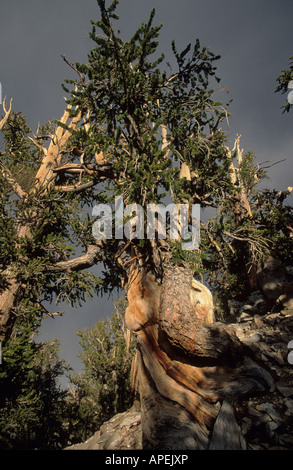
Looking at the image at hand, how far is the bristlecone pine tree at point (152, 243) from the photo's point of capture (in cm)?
495

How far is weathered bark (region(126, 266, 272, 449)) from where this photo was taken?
13.8 ft

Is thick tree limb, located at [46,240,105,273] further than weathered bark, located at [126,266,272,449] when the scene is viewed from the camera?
Yes

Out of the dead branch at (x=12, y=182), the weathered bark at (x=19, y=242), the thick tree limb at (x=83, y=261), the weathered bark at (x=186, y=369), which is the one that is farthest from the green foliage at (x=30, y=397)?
the dead branch at (x=12, y=182)

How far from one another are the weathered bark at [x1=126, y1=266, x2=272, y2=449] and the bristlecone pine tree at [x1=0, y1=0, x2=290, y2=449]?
0.02 metres

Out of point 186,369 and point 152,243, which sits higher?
point 152,243

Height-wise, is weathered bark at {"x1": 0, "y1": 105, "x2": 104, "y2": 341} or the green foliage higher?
weathered bark at {"x1": 0, "y1": 105, "x2": 104, "y2": 341}

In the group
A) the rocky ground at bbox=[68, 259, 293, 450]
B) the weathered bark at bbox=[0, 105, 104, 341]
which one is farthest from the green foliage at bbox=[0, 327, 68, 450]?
the rocky ground at bbox=[68, 259, 293, 450]

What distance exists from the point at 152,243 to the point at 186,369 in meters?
3.29

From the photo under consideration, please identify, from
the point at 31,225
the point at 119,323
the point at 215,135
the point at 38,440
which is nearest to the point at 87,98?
the point at 215,135

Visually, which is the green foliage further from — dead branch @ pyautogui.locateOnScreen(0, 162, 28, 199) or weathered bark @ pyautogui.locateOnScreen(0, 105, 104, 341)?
dead branch @ pyautogui.locateOnScreen(0, 162, 28, 199)

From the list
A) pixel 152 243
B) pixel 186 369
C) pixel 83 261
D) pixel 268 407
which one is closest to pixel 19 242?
pixel 83 261

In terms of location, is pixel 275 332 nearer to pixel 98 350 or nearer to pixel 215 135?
pixel 215 135

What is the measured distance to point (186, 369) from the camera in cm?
557

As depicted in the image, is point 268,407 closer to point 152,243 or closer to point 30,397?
point 152,243
